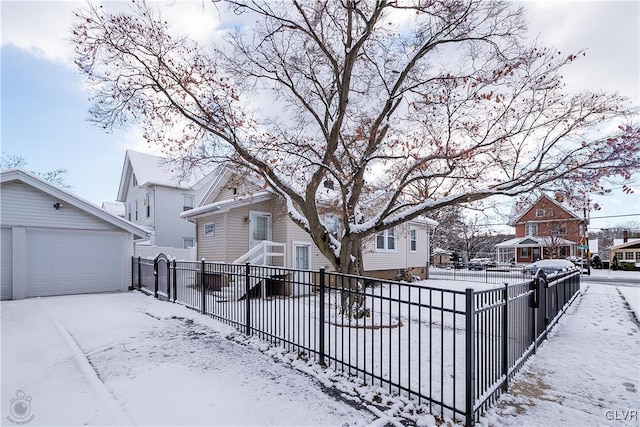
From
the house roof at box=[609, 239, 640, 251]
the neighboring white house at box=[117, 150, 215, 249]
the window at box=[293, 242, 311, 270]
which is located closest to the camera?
the window at box=[293, 242, 311, 270]

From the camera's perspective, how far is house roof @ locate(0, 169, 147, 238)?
1054 cm

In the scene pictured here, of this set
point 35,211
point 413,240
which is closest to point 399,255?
point 413,240

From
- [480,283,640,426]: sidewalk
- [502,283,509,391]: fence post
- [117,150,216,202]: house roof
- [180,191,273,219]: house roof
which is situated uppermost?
[117,150,216,202]: house roof

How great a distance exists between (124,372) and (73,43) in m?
7.73

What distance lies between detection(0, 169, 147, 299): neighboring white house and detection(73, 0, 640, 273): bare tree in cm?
521

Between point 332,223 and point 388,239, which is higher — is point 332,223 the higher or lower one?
the higher one

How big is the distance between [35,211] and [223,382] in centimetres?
1119

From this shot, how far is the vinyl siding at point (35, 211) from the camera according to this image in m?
10.6

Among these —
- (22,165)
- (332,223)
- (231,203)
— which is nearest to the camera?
(231,203)

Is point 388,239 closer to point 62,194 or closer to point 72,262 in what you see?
point 72,262

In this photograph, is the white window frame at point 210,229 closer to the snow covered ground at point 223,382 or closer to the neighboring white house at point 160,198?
the neighboring white house at point 160,198

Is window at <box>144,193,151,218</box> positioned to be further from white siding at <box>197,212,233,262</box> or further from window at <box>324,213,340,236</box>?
window at <box>324,213,340,236</box>

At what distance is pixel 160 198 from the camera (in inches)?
786

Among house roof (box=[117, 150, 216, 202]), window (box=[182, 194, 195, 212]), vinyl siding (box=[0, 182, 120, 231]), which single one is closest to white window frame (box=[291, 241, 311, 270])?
vinyl siding (box=[0, 182, 120, 231])
